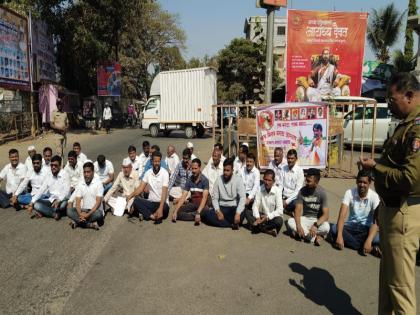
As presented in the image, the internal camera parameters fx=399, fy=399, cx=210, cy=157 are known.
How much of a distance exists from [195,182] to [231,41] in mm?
28596

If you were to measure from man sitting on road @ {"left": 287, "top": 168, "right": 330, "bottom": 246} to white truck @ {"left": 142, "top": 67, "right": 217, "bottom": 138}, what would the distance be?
48.9 ft

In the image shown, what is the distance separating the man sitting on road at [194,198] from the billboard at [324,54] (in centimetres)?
1632

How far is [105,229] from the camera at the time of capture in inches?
243

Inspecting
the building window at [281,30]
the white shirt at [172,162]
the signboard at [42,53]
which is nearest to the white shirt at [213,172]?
the white shirt at [172,162]

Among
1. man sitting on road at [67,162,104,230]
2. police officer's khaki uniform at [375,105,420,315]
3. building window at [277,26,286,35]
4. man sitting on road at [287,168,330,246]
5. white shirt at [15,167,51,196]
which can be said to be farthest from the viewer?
building window at [277,26,286,35]

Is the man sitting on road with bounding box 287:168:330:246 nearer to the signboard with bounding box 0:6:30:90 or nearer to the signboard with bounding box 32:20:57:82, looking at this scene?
the signboard with bounding box 0:6:30:90

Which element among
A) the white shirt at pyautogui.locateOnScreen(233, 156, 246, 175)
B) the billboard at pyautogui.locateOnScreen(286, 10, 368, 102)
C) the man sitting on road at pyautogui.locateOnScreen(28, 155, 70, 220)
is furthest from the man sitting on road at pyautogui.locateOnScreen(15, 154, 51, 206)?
the billboard at pyautogui.locateOnScreen(286, 10, 368, 102)

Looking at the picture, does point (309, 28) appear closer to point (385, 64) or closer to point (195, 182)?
point (385, 64)

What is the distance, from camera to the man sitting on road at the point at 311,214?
558cm

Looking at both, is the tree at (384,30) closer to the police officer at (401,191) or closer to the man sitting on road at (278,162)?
the man sitting on road at (278,162)

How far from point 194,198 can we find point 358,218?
2.73 m

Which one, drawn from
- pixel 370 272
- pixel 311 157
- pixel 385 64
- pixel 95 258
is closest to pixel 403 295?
pixel 370 272

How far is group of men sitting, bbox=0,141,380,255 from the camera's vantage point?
544 cm

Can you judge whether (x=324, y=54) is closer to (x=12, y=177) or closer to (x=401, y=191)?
(x=12, y=177)
